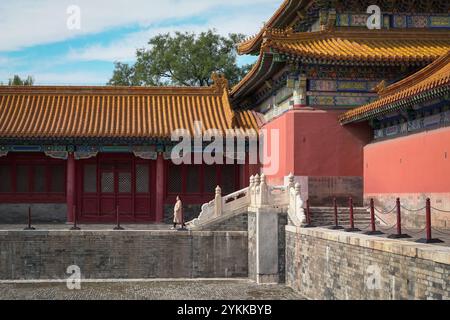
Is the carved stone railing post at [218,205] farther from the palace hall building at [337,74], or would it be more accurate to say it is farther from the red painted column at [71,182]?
the red painted column at [71,182]

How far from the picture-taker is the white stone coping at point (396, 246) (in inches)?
422

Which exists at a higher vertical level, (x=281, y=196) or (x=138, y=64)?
(x=138, y=64)

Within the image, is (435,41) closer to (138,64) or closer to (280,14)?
(280,14)

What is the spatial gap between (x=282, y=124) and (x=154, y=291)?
22.8ft

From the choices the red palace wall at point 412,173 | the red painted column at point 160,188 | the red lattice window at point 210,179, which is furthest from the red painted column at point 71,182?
the red palace wall at point 412,173

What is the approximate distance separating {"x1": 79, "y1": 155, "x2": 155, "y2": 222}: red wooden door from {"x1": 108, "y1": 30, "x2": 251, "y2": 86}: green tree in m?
19.6

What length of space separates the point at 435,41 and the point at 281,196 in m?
7.33

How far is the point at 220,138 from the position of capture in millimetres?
26438

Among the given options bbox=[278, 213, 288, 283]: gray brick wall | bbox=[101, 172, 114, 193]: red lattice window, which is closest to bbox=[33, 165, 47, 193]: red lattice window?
bbox=[101, 172, 114, 193]: red lattice window

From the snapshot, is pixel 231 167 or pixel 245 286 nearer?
pixel 245 286

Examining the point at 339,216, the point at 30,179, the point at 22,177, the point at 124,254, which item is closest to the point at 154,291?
the point at 124,254

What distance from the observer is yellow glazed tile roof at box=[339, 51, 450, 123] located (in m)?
15.6

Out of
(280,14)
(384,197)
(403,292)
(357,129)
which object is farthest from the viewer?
(280,14)
